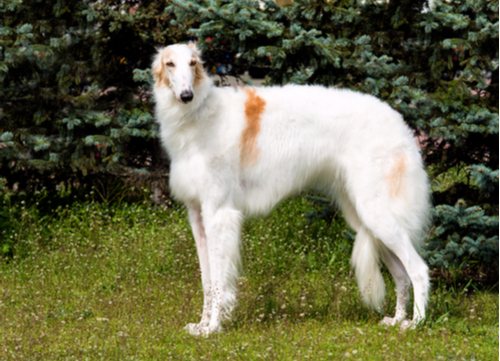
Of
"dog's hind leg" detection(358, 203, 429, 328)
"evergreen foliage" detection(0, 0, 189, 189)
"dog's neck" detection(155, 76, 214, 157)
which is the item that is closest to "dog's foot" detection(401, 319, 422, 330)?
"dog's hind leg" detection(358, 203, 429, 328)

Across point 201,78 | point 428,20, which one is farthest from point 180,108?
point 428,20

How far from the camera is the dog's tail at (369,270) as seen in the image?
14.5 feet

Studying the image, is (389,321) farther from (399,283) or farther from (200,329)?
(200,329)

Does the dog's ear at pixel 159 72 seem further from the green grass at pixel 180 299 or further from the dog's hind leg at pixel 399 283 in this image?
the dog's hind leg at pixel 399 283

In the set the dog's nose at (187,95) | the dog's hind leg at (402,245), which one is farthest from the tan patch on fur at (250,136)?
the dog's hind leg at (402,245)

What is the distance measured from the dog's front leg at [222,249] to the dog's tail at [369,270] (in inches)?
36.8

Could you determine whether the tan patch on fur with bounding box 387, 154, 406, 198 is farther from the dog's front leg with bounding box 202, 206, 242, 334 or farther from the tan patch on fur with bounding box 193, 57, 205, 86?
the tan patch on fur with bounding box 193, 57, 205, 86

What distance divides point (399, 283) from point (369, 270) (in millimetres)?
241

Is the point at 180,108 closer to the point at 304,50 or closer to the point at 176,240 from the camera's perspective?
the point at 304,50

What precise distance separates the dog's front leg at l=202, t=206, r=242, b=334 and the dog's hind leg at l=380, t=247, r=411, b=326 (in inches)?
43.5

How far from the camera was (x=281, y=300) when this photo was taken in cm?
457

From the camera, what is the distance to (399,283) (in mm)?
4461

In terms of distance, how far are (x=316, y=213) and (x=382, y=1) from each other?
2.07m

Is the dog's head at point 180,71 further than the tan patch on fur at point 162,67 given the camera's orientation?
No
